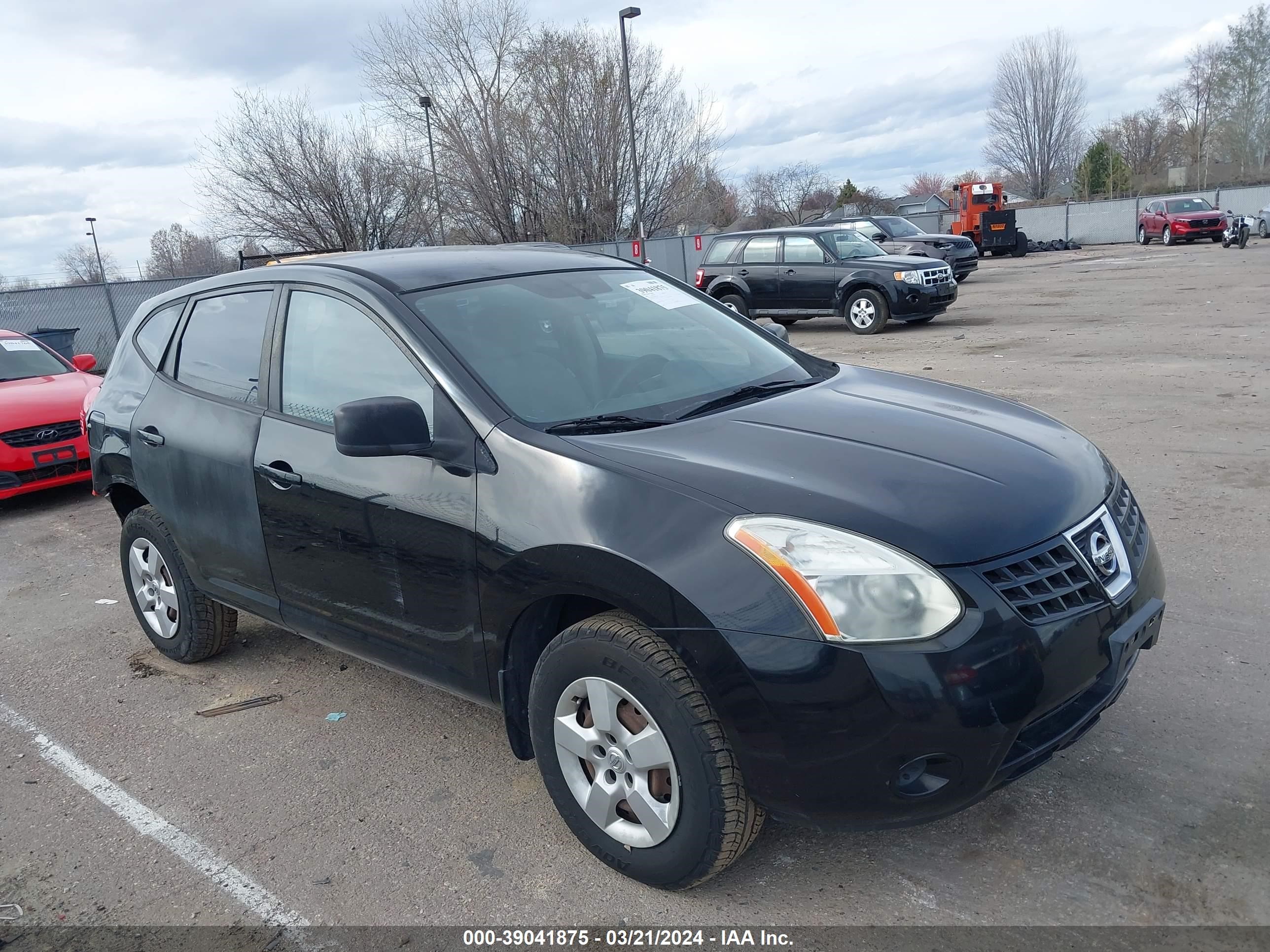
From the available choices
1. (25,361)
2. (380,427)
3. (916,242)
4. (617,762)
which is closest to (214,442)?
(380,427)

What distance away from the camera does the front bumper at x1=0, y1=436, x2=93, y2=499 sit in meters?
8.12

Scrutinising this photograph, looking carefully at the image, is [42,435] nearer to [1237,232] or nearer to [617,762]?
[617,762]

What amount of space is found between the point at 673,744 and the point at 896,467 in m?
0.96

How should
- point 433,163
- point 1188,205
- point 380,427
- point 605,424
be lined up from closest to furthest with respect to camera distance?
1. point 380,427
2. point 605,424
3. point 433,163
4. point 1188,205

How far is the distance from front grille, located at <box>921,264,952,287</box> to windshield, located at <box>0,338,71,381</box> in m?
11.9

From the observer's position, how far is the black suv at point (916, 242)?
22.0m

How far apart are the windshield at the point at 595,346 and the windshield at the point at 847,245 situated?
1280cm

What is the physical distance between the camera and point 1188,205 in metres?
34.7

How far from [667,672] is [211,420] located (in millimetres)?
2449

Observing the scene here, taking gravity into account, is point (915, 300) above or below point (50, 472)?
above

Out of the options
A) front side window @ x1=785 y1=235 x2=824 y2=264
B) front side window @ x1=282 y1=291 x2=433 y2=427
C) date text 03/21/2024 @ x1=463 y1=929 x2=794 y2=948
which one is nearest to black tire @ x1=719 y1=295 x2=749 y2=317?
front side window @ x1=785 y1=235 x2=824 y2=264

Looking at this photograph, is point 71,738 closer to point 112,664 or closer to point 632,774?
point 112,664

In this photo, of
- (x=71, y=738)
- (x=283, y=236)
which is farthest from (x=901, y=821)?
(x=283, y=236)

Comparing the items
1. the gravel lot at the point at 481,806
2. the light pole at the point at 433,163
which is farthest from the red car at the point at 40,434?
the light pole at the point at 433,163
